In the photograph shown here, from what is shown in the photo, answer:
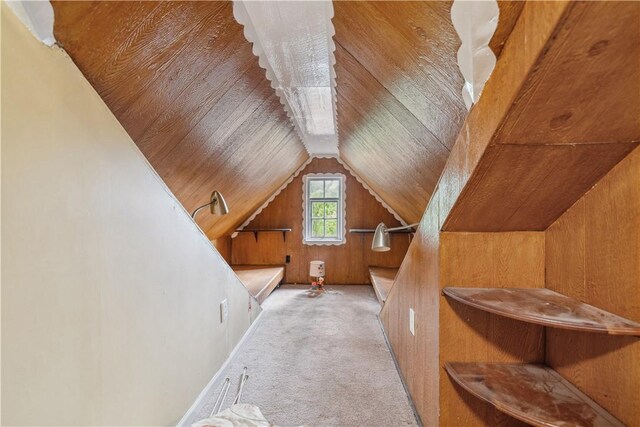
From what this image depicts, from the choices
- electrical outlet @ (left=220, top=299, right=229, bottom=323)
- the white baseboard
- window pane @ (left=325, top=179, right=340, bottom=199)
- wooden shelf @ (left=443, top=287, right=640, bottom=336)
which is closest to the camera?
wooden shelf @ (left=443, top=287, right=640, bottom=336)

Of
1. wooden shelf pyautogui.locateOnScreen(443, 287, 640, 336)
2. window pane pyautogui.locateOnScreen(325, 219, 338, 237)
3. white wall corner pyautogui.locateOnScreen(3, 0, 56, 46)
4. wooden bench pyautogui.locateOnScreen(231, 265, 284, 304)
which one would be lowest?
wooden bench pyautogui.locateOnScreen(231, 265, 284, 304)

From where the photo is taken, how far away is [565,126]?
0.84 m

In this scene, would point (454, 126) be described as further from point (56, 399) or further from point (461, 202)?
point (56, 399)

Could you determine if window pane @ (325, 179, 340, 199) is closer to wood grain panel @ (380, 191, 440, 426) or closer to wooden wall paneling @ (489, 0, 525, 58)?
wood grain panel @ (380, 191, 440, 426)

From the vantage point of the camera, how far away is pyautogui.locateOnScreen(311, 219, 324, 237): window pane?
210 inches

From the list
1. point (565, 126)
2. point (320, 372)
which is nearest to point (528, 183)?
point (565, 126)

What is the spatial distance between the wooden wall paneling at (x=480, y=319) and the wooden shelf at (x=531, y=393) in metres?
0.06

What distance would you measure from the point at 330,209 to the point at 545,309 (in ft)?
14.2

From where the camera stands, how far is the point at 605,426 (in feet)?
3.06

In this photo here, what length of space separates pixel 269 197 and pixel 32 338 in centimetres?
441

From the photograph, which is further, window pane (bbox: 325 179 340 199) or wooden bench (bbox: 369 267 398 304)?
window pane (bbox: 325 179 340 199)

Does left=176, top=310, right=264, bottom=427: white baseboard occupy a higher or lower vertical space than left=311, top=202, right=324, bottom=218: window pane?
lower

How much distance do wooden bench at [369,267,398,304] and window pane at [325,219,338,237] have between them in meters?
0.83

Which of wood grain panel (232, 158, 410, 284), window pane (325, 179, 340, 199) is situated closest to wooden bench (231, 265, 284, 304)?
wood grain panel (232, 158, 410, 284)
